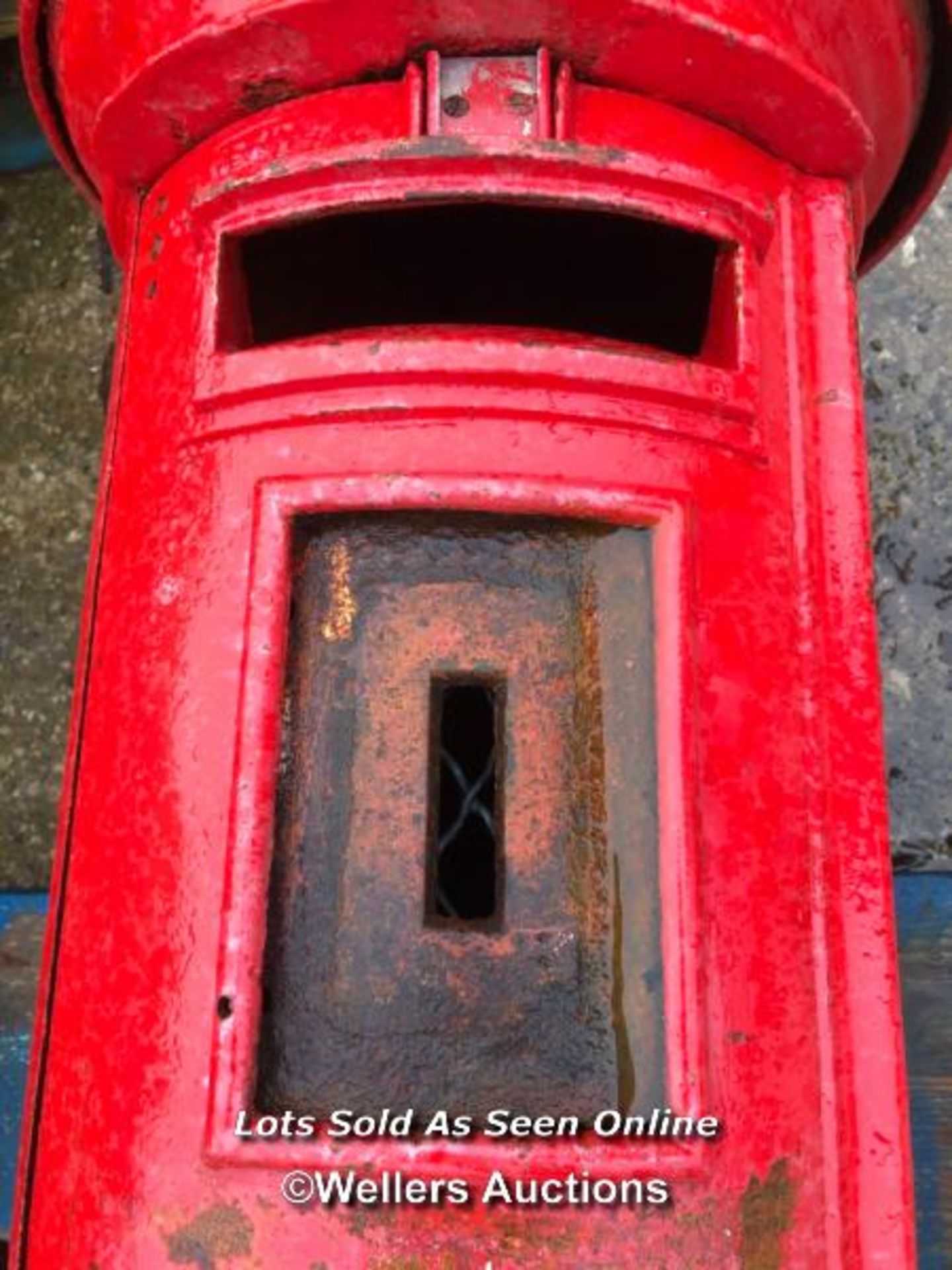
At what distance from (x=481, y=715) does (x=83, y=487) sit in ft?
3.88

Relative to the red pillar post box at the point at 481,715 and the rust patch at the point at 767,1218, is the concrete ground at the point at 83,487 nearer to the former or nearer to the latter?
the red pillar post box at the point at 481,715

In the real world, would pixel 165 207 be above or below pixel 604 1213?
above

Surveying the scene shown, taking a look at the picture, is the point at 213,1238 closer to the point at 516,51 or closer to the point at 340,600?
the point at 340,600

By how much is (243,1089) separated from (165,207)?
911 millimetres

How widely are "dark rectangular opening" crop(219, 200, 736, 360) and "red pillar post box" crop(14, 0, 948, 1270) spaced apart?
0.13m

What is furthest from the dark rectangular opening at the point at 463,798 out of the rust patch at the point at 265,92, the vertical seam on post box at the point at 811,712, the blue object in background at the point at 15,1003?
the blue object in background at the point at 15,1003

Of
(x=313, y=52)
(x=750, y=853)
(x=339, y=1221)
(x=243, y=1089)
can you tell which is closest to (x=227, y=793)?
(x=243, y=1089)

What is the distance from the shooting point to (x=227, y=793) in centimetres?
115

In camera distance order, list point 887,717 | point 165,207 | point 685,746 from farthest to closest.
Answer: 1. point 887,717
2. point 165,207
3. point 685,746

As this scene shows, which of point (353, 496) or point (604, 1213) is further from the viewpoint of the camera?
point (353, 496)

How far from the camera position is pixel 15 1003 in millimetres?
2031

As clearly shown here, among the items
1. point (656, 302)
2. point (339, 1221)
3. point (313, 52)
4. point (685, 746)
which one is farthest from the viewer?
point (656, 302)

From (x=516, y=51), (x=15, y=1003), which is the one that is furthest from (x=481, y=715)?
(x=15, y=1003)

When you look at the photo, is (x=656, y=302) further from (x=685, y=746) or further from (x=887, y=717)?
(x=887, y=717)
